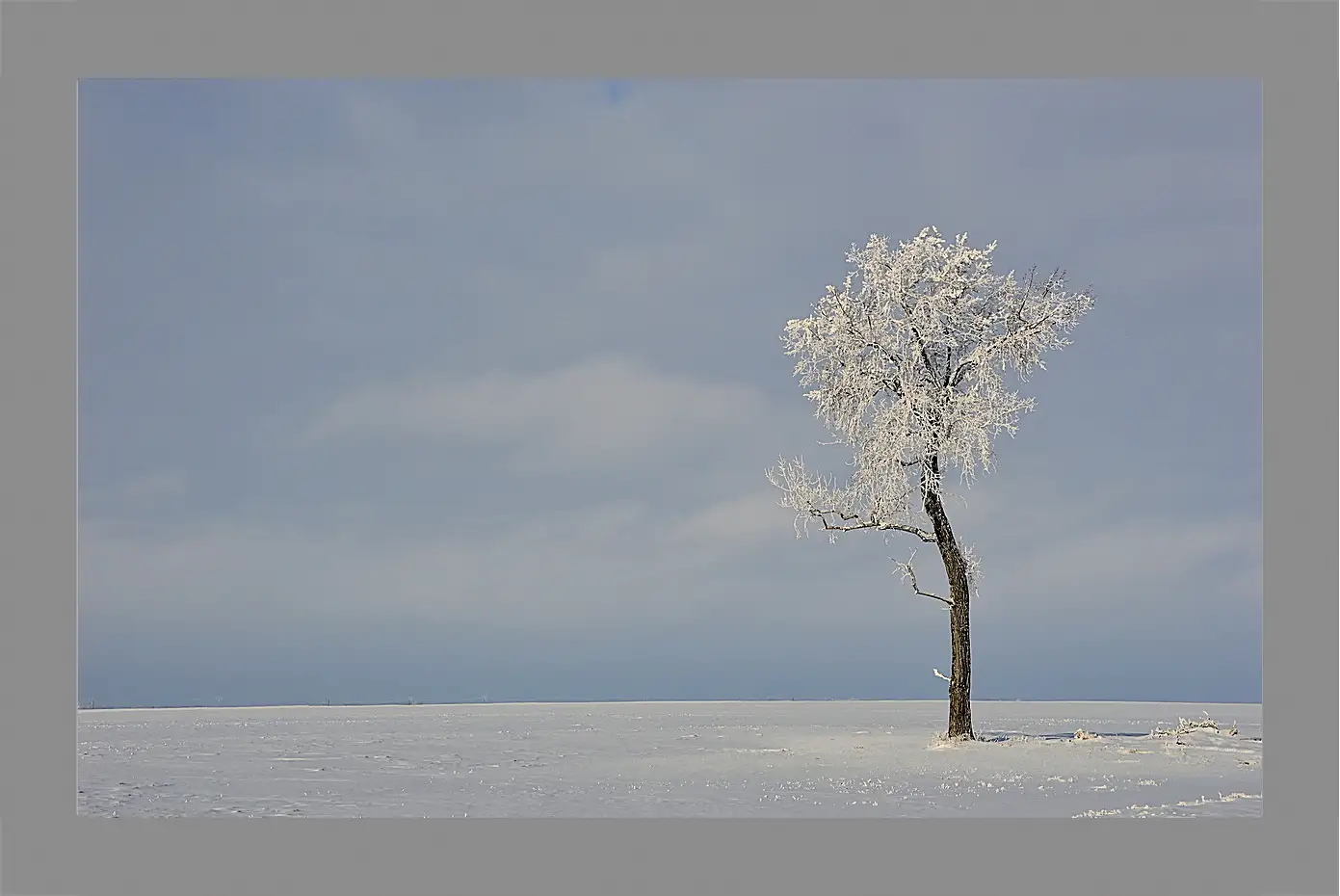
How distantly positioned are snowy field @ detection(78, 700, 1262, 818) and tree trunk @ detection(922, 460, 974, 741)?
0.58 m

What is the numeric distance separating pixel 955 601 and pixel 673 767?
354 centimetres

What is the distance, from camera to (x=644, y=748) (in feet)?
47.2

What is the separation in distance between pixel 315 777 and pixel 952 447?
700cm

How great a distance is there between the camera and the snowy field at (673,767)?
11.1 m

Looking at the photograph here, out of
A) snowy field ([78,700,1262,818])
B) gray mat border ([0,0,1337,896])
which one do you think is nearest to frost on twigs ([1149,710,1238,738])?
snowy field ([78,700,1262,818])

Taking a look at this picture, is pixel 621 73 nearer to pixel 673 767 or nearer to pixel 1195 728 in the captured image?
pixel 673 767

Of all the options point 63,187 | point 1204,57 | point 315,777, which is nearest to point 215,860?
point 315,777

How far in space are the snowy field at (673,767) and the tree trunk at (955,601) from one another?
0.58 meters

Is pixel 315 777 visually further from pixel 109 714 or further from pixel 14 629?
pixel 109 714

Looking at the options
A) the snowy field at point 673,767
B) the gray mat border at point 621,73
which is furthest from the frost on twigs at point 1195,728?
the gray mat border at point 621,73

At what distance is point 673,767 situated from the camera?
1295 centimetres

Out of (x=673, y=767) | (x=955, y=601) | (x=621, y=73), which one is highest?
(x=621, y=73)

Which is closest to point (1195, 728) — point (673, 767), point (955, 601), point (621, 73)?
point (955, 601)

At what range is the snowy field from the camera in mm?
11055
